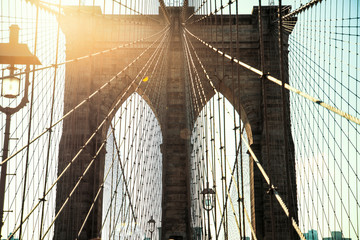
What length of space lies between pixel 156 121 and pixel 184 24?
9.58ft

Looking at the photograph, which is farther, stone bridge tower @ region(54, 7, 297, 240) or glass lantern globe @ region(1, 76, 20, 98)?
stone bridge tower @ region(54, 7, 297, 240)

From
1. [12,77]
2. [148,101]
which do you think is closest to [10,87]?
[12,77]

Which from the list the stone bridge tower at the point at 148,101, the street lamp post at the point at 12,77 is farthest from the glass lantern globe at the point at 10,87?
the stone bridge tower at the point at 148,101

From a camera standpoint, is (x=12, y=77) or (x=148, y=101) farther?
(x=148, y=101)

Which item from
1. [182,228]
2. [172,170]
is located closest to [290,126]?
[172,170]

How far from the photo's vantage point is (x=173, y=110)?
28.3 feet

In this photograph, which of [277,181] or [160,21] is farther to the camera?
[160,21]

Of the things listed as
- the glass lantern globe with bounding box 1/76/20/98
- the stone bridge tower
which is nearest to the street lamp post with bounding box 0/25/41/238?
the glass lantern globe with bounding box 1/76/20/98

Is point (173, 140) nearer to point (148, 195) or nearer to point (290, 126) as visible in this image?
point (148, 195)

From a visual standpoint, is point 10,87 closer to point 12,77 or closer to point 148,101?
point 12,77

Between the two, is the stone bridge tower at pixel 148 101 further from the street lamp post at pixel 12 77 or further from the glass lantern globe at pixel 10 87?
the glass lantern globe at pixel 10 87

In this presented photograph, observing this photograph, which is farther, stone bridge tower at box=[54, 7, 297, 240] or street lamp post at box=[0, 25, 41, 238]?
stone bridge tower at box=[54, 7, 297, 240]

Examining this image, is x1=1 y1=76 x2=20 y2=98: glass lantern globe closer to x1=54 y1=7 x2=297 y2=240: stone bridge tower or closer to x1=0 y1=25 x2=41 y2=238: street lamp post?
x1=0 y1=25 x2=41 y2=238: street lamp post

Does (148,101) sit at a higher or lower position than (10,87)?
higher
